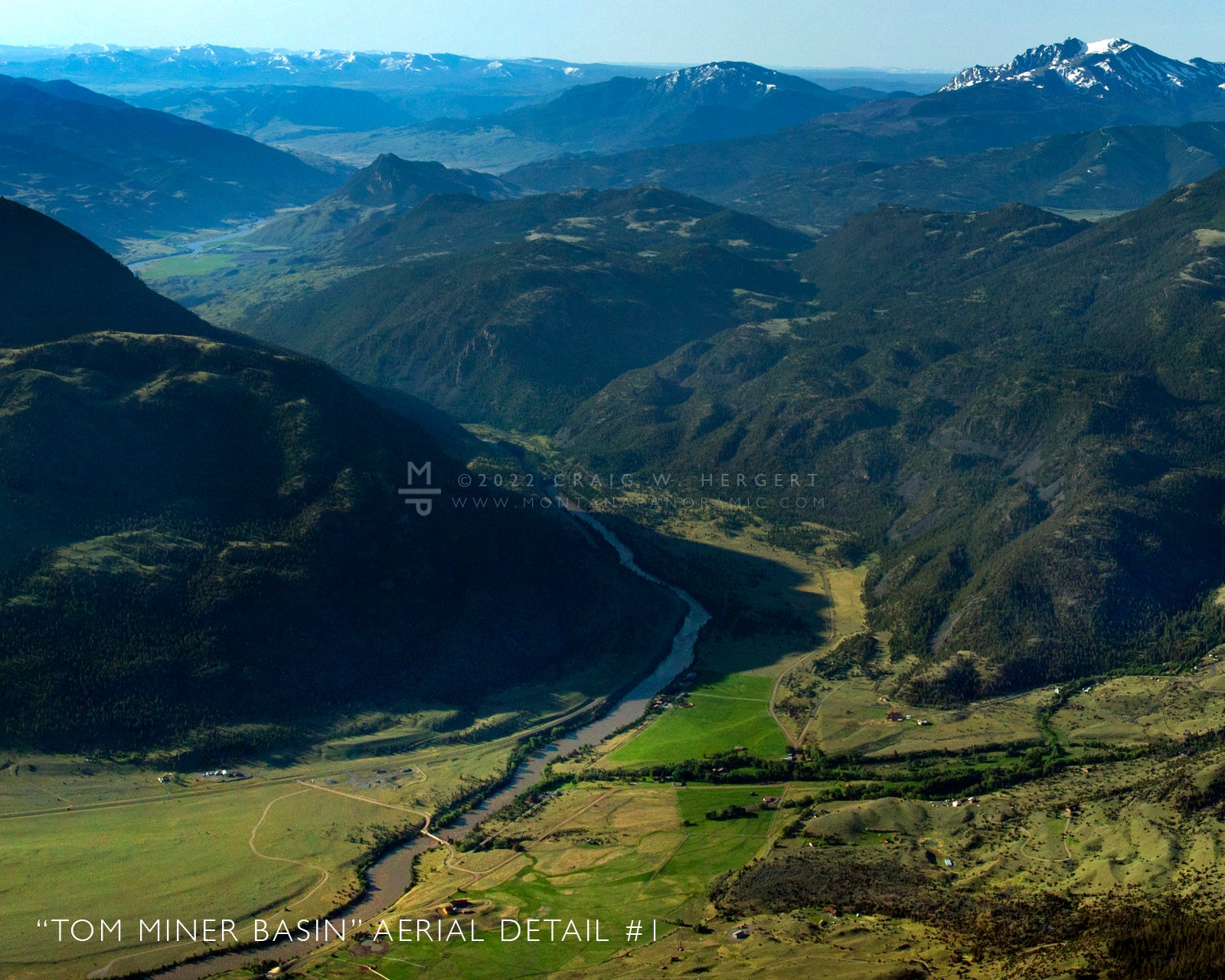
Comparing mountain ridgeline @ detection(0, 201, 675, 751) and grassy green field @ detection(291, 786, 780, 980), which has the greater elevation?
mountain ridgeline @ detection(0, 201, 675, 751)

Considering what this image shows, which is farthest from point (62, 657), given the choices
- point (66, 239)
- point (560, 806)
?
point (66, 239)

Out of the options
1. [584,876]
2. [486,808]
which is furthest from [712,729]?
[584,876]

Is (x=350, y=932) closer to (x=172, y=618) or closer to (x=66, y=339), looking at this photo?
(x=172, y=618)
